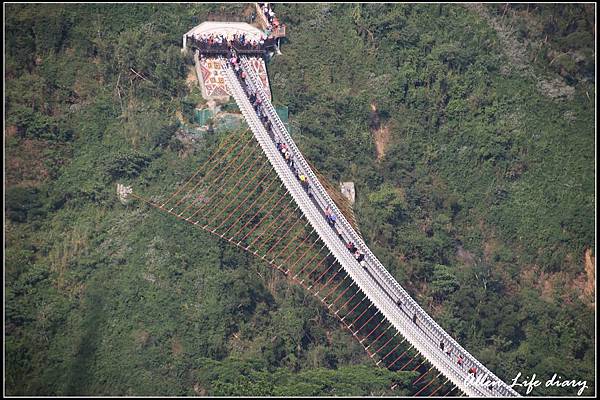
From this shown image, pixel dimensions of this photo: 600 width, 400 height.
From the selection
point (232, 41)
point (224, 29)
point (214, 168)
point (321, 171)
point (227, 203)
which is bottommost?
point (227, 203)

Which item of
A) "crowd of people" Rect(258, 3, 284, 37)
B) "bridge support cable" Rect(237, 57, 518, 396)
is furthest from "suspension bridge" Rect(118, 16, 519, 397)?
"crowd of people" Rect(258, 3, 284, 37)

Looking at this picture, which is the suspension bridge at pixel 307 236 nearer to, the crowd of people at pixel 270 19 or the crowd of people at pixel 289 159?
the crowd of people at pixel 289 159

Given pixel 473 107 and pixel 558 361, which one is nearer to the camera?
pixel 558 361

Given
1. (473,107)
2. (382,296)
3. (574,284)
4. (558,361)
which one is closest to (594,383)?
(558,361)

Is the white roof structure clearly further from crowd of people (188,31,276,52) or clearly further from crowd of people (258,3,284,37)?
crowd of people (258,3,284,37)

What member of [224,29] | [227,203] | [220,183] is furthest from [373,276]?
[224,29]

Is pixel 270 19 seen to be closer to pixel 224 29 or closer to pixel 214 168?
pixel 224 29

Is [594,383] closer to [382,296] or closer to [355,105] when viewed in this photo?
[382,296]
